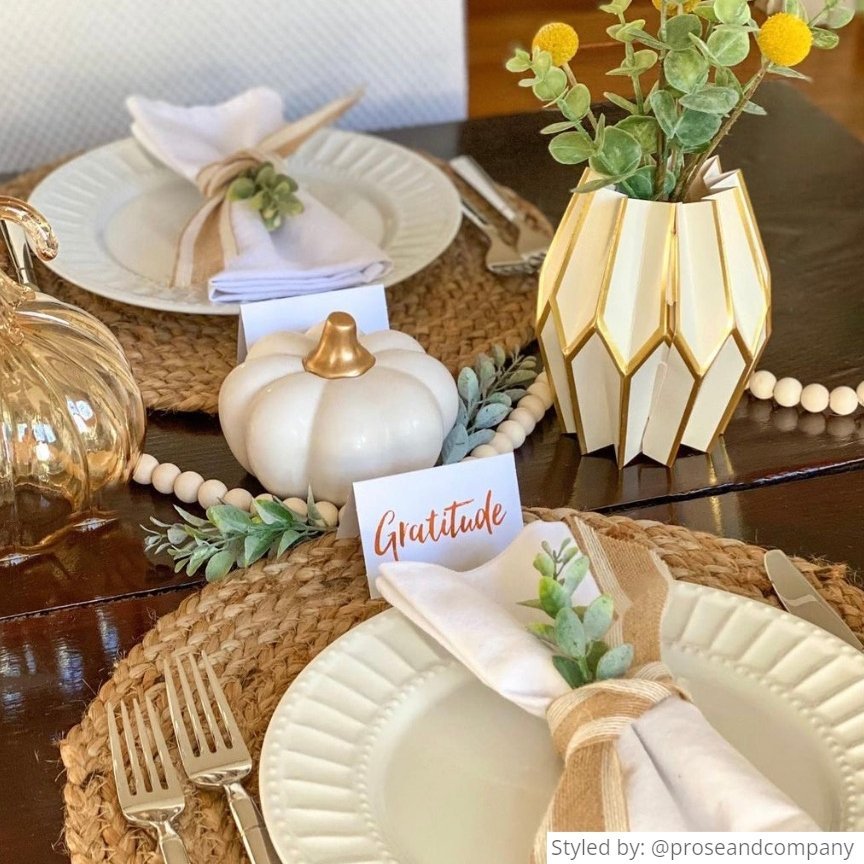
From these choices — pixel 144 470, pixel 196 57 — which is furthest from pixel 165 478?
pixel 196 57

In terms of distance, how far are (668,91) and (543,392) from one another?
0.26 metres

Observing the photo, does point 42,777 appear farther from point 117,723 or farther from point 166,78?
point 166,78

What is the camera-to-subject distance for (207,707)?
602 millimetres

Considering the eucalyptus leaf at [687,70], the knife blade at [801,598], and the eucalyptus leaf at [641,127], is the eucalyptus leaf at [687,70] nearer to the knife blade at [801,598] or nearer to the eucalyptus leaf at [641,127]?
the eucalyptus leaf at [641,127]

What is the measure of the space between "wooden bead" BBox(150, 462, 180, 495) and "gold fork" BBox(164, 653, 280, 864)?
0.19m

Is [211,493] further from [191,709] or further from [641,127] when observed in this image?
[641,127]

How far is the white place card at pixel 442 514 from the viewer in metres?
0.70

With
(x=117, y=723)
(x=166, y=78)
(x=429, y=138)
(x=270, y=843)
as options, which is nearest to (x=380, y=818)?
(x=270, y=843)

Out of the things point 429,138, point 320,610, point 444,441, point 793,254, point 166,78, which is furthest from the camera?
point 166,78

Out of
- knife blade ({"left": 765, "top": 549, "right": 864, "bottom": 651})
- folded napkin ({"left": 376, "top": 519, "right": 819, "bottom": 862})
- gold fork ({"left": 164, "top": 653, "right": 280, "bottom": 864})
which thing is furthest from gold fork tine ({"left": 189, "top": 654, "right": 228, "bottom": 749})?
knife blade ({"left": 765, "top": 549, "right": 864, "bottom": 651})

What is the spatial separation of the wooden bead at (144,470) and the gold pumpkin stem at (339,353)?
0.46 ft

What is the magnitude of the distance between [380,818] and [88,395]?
0.35 meters

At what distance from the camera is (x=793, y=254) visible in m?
1.07

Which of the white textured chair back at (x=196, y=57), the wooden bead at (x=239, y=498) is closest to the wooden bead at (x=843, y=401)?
the wooden bead at (x=239, y=498)
